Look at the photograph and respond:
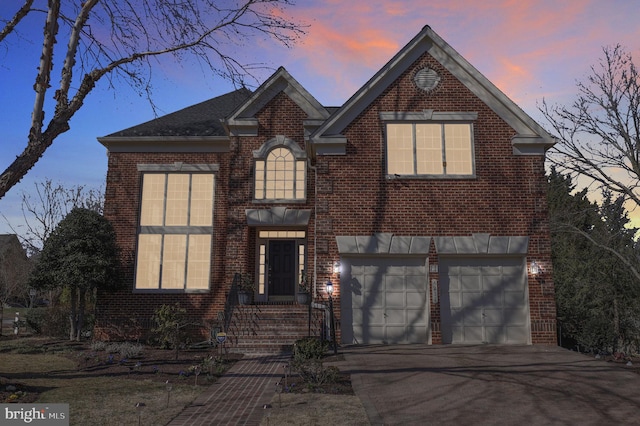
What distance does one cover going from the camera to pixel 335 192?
1467cm

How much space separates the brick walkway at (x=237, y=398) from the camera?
6.74m

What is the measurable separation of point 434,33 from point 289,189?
290 inches

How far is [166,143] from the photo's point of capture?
18188 millimetres

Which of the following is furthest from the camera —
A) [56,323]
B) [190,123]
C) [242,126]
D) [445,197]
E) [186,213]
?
[190,123]

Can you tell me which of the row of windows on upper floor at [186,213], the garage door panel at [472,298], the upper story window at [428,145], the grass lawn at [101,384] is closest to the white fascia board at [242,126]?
the row of windows on upper floor at [186,213]

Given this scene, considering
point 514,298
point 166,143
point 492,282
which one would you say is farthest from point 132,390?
point 166,143

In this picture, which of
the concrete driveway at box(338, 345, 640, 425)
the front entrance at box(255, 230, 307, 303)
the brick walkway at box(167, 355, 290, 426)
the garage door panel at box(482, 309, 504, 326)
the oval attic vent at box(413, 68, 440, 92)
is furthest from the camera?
the front entrance at box(255, 230, 307, 303)

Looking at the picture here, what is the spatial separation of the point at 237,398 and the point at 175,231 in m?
11.0

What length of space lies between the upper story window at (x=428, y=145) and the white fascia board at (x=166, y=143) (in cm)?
678

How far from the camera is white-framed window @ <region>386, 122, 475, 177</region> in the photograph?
48.7 ft

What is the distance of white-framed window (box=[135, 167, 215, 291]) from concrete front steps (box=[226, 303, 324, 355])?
394 cm

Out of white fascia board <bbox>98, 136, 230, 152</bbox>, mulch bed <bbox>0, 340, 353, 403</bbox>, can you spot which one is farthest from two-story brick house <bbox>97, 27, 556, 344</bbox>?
mulch bed <bbox>0, 340, 353, 403</bbox>
